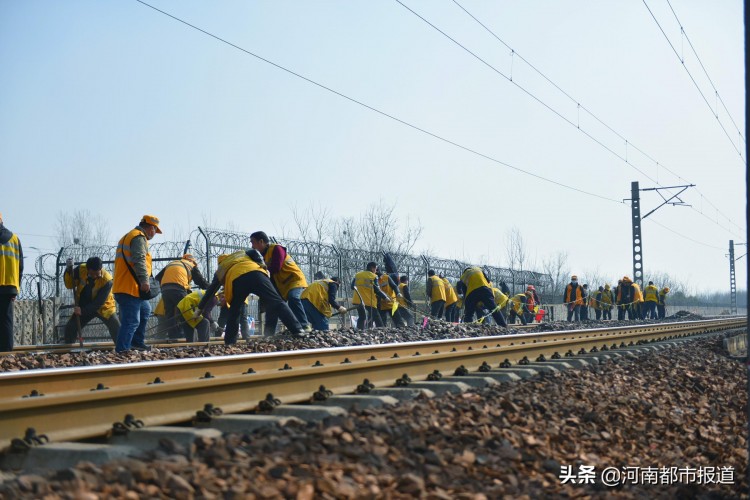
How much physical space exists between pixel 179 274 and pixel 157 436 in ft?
35.2

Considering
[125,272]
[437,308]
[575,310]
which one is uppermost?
[125,272]

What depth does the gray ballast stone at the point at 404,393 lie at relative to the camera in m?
6.34

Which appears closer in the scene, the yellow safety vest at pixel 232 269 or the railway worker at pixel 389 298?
the yellow safety vest at pixel 232 269

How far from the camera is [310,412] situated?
18.2 ft

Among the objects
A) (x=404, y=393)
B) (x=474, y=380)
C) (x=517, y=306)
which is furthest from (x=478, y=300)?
(x=404, y=393)

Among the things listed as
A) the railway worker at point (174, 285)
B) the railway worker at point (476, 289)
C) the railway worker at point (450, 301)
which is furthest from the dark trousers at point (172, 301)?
the railway worker at point (450, 301)

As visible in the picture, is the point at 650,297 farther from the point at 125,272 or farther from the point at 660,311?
the point at 125,272

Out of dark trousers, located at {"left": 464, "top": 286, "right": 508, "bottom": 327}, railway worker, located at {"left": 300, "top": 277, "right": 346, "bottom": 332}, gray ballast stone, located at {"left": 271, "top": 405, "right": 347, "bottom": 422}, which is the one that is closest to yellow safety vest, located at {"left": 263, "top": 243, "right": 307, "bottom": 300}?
railway worker, located at {"left": 300, "top": 277, "right": 346, "bottom": 332}

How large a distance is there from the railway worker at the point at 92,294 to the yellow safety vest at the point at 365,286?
625cm

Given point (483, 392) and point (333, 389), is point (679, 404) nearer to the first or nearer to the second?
point (483, 392)

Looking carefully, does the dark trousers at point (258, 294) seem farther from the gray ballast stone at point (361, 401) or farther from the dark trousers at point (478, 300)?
the dark trousers at point (478, 300)

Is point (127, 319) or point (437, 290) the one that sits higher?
point (437, 290)

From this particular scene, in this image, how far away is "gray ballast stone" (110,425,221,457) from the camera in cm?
469

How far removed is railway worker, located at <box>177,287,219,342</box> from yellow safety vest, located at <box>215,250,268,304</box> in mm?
2383
